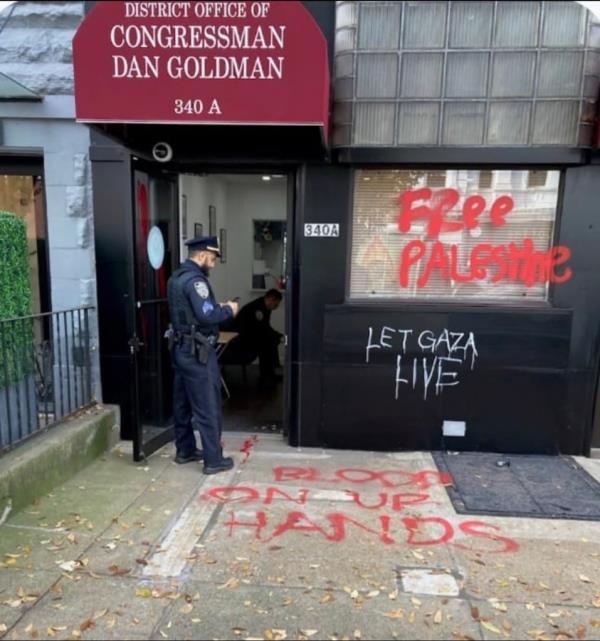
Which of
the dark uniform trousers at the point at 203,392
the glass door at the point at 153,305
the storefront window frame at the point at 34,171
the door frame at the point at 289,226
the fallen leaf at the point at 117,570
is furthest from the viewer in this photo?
the storefront window frame at the point at 34,171

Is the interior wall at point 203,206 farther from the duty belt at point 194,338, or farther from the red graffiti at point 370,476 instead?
the red graffiti at point 370,476

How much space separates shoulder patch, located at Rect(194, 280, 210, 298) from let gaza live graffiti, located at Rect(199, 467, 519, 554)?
1445mm

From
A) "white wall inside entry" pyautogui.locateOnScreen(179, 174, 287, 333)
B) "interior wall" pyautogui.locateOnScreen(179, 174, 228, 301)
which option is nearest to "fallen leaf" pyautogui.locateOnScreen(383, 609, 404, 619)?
"interior wall" pyautogui.locateOnScreen(179, 174, 228, 301)

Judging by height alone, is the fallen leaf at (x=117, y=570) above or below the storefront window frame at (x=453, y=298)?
below

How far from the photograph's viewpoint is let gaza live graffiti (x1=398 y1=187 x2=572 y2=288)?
4.35 metres

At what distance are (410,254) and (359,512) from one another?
2196mm

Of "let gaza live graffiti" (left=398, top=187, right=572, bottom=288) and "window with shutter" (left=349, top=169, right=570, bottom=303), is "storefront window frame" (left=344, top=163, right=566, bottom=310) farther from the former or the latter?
"let gaza live graffiti" (left=398, top=187, right=572, bottom=288)

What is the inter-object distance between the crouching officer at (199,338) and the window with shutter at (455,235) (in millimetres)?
1324

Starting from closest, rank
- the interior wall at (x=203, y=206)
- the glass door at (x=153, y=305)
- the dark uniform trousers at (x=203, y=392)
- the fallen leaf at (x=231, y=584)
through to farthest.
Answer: the fallen leaf at (x=231, y=584) < the dark uniform trousers at (x=203, y=392) < the glass door at (x=153, y=305) < the interior wall at (x=203, y=206)

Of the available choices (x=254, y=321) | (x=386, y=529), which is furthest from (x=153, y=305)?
(x=386, y=529)

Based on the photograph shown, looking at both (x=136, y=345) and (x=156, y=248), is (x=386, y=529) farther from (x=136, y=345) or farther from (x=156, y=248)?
(x=156, y=248)

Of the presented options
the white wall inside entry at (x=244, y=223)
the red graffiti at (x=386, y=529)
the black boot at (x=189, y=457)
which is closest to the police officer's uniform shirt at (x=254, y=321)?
the white wall inside entry at (x=244, y=223)

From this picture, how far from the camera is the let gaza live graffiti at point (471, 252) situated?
4.35 m

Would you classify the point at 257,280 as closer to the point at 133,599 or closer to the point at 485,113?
the point at 485,113
